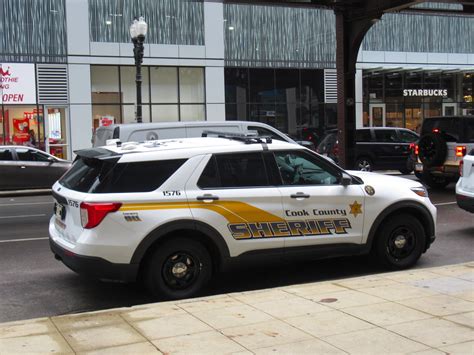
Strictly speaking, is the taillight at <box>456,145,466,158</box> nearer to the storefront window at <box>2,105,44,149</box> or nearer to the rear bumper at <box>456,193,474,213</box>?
the rear bumper at <box>456,193,474,213</box>

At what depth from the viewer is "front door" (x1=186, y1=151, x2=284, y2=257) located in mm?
6219

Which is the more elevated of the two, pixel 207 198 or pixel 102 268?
pixel 207 198

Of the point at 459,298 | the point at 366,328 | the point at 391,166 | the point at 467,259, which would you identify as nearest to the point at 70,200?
the point at 366,328

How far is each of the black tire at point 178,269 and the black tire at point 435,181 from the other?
11.4 m

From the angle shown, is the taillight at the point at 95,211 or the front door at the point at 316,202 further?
the front door at the point at 316,202

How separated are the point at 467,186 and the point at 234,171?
505 cm

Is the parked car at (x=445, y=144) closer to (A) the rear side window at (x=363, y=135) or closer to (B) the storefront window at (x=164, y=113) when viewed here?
(A) the rear side window at (x=363, y=135)

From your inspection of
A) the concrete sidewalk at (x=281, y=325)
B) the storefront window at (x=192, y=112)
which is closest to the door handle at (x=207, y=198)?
the concrete sidewalk at (x=281, y=325)

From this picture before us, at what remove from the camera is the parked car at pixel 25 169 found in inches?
677

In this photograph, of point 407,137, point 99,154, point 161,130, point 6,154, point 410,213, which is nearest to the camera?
point 99,154

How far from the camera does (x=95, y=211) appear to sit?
5.73 m

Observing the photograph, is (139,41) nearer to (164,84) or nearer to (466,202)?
(164,84)

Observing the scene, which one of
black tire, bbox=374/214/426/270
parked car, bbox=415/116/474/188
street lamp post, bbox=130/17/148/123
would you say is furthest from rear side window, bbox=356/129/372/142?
black tire, bbox=374/214/426/270

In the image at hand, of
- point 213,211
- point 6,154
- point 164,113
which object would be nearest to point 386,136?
point 164,113
